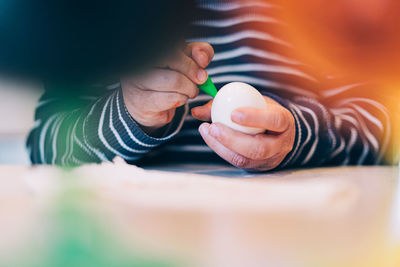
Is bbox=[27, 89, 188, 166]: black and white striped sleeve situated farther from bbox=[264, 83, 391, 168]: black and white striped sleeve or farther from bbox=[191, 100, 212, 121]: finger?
bbox=[264, 83, 391, 168]: black and white striped sleeve

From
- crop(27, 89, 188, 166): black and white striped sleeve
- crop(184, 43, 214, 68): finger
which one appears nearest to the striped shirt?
crop(27, 89, 188, 166): black and white striped sleeve

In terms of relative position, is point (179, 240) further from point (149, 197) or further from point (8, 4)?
point (8, 4)

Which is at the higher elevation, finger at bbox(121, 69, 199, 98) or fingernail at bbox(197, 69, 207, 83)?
fingernail at bbox(197, 69, 207, 83)

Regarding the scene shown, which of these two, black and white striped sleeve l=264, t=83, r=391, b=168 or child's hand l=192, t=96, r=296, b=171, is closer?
child's hand l=192, t=96, r=296, b=171

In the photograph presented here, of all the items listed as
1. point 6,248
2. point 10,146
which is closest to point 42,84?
point 6,248

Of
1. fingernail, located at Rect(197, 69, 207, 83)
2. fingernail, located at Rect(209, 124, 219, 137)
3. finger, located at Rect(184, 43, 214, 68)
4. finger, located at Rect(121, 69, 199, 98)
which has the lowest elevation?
fingernail, located at Rect(209, 124, 219, 137)

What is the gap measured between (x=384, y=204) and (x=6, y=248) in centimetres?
27

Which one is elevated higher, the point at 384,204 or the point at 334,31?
the point at 334,31

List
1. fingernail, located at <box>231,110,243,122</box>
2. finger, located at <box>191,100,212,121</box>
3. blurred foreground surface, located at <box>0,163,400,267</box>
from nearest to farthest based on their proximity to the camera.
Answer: blurred foreground surface, located at <box>0,163,400,267</box>, fingernail, located at <box>231,110,243,122</box>, finger, located at <box>191,100,212,121</box>

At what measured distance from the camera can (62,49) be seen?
23 centimetres

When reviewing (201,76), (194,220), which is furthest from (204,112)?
(194,220)

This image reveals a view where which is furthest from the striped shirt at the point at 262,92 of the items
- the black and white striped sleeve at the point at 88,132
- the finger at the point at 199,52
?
the finger at the point at 199,52

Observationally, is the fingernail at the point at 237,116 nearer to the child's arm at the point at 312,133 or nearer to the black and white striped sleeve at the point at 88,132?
the child's arm at the point at 312,133

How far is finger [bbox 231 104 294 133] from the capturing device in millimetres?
308
